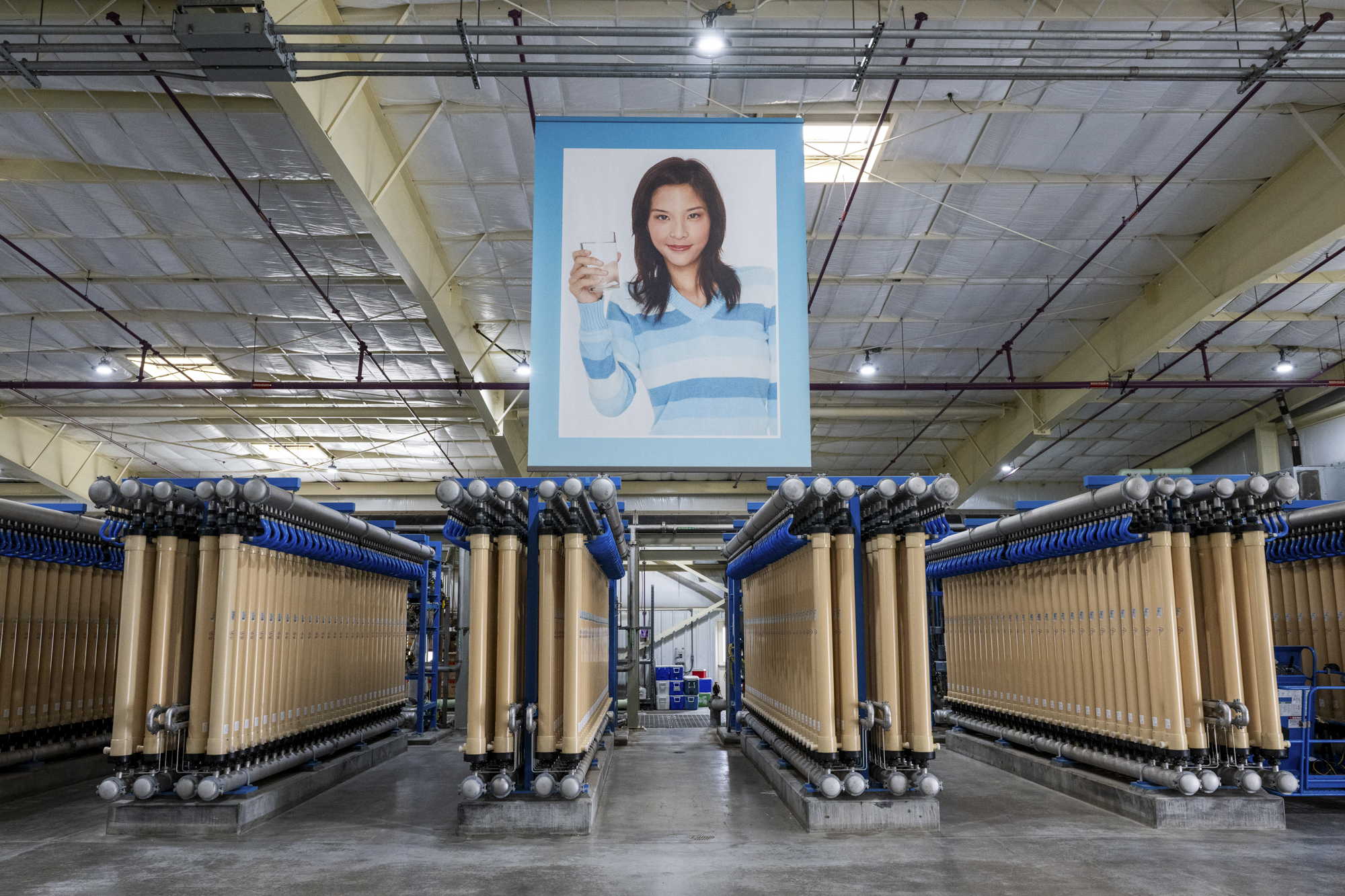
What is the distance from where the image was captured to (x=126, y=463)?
28312 mm

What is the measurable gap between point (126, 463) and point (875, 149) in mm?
25469

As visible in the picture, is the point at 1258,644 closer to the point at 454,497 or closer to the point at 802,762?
the point at 802,762

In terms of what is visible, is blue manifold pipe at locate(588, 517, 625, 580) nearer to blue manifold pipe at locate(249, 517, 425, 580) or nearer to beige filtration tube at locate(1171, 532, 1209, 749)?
blue manifold pipe at locate(249, 517, 425, 580)

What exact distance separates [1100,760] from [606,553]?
20.3 feet

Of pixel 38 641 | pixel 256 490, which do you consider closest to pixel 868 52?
pixel 256 490

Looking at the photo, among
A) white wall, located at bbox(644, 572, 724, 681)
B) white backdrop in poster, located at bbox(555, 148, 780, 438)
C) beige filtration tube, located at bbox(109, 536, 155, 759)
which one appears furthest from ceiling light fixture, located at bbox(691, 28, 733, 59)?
white wall, located at bbox(644, 572, 724, 681)

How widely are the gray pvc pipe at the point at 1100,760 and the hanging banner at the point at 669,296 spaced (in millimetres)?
4402

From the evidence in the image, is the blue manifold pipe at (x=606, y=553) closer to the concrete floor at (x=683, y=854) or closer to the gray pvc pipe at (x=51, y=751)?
the concrete floor at (x=683, y=854)

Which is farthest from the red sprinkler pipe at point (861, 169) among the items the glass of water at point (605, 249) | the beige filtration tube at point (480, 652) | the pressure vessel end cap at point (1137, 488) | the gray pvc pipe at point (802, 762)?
the gray pvc pipe at point (802, 762)

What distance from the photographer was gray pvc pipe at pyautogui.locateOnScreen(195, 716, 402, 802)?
8.25 meters

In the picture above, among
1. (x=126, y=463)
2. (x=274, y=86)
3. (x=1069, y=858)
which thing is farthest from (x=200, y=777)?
(x=126, y=463)

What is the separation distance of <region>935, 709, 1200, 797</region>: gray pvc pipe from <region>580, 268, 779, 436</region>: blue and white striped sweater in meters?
4.82

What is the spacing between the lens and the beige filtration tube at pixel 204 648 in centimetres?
861

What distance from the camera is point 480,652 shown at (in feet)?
28.7
